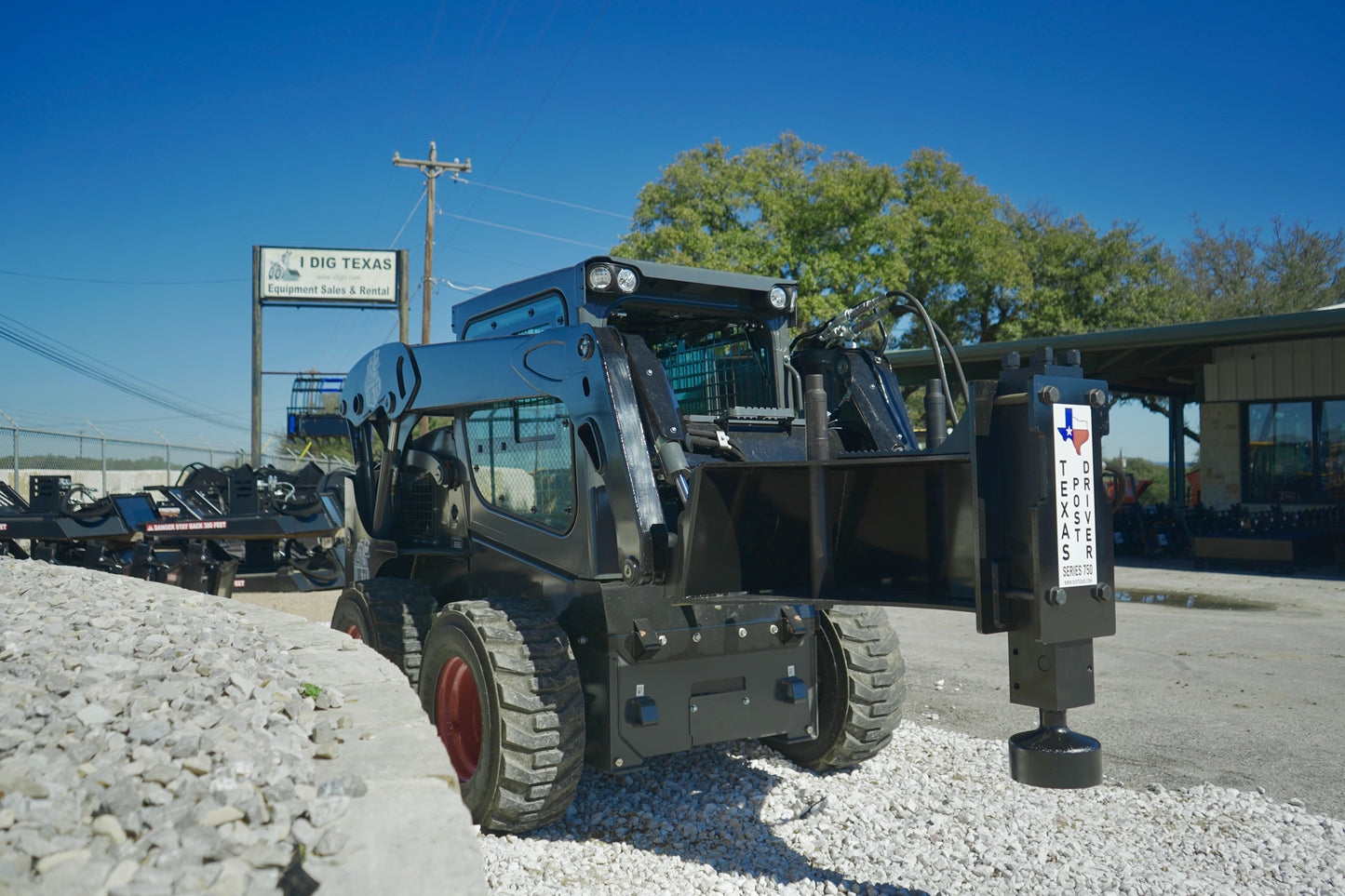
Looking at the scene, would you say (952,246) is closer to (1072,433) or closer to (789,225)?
(789,225)

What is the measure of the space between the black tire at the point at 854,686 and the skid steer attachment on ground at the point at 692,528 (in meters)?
0.02

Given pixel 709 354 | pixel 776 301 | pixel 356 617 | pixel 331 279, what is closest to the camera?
pixel 776 301

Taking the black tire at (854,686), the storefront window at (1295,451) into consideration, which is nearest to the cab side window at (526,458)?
the black tire at (854,686)

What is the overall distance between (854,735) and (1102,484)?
2.59 meters

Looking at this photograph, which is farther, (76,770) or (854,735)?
(854,735)

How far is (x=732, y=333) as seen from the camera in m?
5.68

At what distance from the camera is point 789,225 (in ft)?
98.2

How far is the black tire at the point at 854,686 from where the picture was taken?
5262mm

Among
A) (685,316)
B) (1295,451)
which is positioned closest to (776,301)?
(685,316)

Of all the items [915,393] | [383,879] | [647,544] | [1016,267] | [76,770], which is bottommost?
[383,879]

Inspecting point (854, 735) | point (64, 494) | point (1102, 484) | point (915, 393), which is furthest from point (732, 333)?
point (915, 393)

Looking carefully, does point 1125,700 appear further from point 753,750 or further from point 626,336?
point 626,336

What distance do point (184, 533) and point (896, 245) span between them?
78.7ft

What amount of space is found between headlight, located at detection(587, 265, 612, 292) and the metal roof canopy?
1000 centimetres
